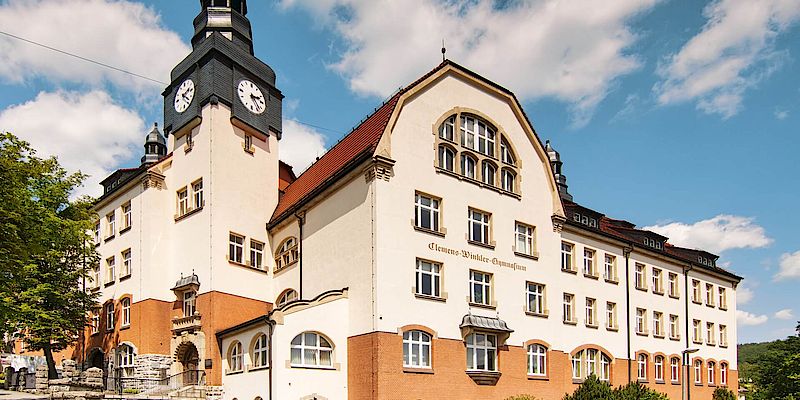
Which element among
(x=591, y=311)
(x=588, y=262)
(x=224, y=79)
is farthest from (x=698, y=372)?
(x=224, y=79)

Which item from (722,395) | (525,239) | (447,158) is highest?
(447,158)

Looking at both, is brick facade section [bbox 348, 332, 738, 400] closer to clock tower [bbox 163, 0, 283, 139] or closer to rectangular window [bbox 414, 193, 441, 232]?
rectangular window [bbox 414, 193, 441, 232]

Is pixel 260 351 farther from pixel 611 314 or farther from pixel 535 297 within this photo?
pixel 611 314

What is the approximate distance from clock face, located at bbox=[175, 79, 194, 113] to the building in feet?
0.42

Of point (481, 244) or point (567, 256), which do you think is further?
point (567, 256)

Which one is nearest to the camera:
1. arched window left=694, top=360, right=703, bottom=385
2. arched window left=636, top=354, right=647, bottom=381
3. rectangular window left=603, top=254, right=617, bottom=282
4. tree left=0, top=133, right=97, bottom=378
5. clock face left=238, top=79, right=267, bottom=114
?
tree left=0, top=133, right=97, bottom=378

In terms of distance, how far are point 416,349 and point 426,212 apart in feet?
19.2

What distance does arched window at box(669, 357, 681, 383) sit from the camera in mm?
42403

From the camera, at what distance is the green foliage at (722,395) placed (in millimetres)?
44469

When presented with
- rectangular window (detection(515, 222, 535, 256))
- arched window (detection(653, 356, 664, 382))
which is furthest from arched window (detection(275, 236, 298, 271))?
arched window (detection(653, 356, 664, 382))

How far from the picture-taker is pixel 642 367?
1596 inches

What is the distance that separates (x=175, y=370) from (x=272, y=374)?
10.8 metres

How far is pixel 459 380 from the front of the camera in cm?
2881

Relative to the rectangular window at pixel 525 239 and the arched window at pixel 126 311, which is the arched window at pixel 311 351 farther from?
the arched window at pixel 126 311
